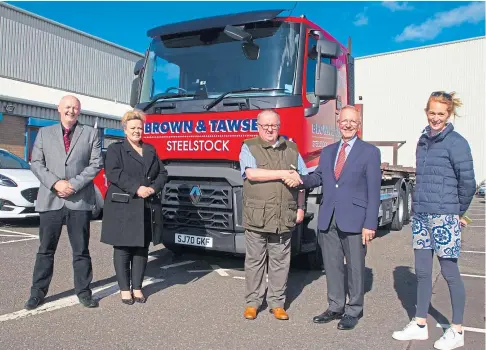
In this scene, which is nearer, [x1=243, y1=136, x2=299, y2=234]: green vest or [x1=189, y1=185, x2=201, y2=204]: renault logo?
[x1=243, y1=136, x2=299, y2=234]: green vest

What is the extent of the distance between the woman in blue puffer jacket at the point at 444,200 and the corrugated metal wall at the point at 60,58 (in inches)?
847

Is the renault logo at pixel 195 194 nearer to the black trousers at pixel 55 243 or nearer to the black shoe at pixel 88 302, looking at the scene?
the black trousers at pixel 55 243

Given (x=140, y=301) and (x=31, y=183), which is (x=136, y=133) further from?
(x=31, y=183)

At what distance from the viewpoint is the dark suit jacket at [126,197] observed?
4.16 meters

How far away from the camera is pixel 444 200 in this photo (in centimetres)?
350

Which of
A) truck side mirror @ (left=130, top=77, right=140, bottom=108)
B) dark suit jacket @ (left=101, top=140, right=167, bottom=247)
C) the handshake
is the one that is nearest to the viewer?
the handshake

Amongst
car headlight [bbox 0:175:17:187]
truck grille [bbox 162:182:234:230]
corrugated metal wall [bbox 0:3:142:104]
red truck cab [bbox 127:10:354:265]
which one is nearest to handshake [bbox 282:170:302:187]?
red truck cab [bbox 127:10:354:265]

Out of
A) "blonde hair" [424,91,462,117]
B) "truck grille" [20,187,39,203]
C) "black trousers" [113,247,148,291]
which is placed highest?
"blonde hair" [424,91,462,117]

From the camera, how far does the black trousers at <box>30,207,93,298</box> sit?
13.3 ft

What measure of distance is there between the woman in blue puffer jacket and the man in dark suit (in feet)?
9.00

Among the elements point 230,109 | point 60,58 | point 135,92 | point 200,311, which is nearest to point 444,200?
point 200,311

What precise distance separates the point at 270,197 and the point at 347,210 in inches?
25.4

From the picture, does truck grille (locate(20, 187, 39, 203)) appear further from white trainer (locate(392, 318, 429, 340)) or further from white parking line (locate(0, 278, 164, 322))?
white trainer (locate(392, 318, 429, 340))

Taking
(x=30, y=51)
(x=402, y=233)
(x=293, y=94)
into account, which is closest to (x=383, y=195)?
(x=402, y=233)
